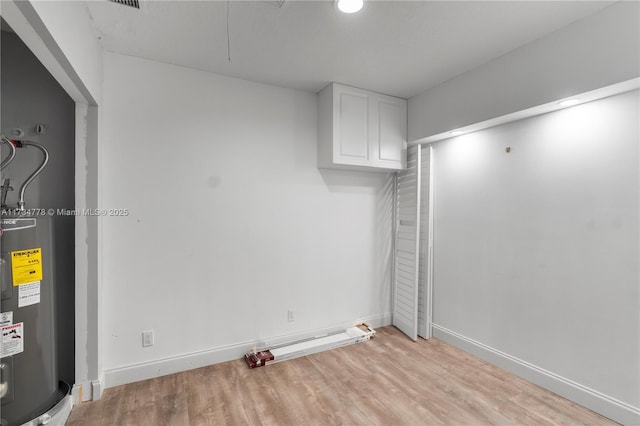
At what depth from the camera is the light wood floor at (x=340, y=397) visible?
1.90 metres

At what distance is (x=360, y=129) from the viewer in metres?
2.95

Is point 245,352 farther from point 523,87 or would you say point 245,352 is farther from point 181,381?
point 523,87

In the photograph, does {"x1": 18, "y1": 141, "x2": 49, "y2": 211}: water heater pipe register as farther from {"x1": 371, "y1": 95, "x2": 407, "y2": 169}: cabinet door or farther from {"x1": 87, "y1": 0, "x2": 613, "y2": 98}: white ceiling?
{"x1": 371, "y1": 95, "x2": 407, "y2": 169}: cabinet door

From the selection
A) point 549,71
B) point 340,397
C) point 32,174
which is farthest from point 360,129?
point 32,174

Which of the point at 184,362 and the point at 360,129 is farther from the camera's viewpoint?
the point at 360,129

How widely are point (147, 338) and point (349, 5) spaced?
8.93 ft

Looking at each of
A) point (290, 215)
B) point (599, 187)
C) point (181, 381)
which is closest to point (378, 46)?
point (290, 215)

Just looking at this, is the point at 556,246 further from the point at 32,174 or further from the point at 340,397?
the point at 32,174

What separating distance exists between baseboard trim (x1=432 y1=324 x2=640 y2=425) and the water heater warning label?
10.8ft

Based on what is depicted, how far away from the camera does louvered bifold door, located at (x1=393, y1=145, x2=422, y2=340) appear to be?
3123 mm

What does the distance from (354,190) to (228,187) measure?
52.9 inches

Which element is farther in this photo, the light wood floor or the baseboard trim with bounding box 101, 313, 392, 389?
the baseboard trim with bounding box 101, 313, 392, 389

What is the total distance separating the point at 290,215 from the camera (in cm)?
291

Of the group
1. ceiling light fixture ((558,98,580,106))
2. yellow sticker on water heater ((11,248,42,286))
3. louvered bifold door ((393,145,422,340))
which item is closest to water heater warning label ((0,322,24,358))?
yellow sticker on water heater ((11,248,42,286))
